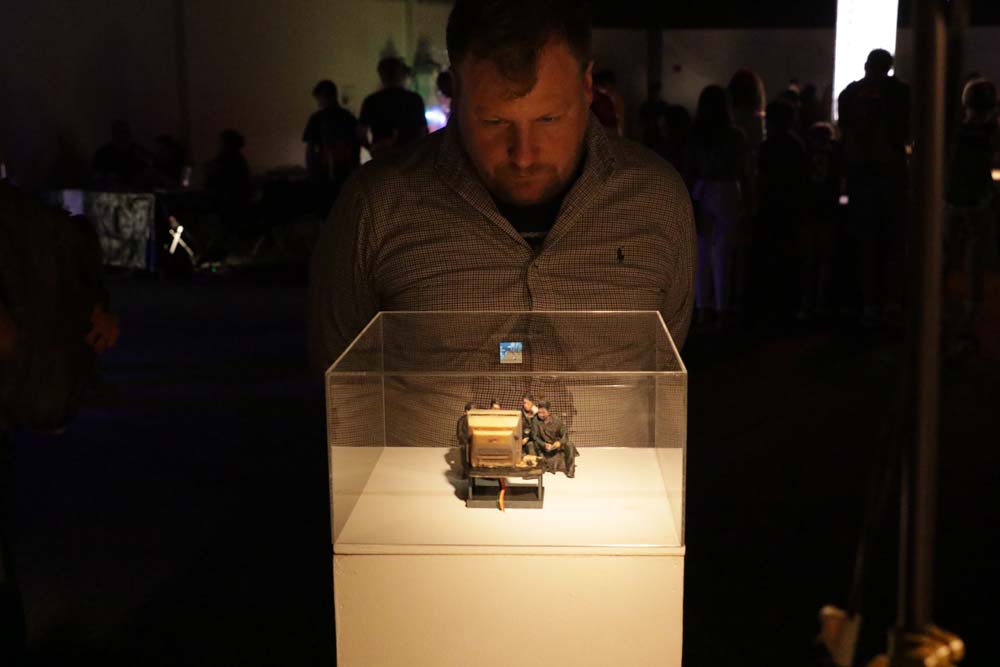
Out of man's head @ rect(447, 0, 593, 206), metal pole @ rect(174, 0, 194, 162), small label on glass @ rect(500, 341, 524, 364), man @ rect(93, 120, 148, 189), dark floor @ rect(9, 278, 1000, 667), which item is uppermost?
metal pole @ rect(174, 0, 194, 162)

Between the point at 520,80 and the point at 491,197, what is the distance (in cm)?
35

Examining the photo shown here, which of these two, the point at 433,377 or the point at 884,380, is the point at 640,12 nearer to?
the point at 884,380

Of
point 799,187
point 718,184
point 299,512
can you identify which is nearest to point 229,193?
point 718,184

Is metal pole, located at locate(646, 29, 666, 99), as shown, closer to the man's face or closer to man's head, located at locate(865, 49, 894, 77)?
man's head, located at locate(865, 49, 894, 77)

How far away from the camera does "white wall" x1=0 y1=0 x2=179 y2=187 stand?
11250 mm

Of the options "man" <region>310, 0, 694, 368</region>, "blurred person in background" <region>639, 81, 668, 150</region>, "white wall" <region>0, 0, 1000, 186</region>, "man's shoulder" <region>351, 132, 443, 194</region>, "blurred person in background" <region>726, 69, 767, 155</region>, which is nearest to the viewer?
"man" <region>310, 0, 694, 368</region>

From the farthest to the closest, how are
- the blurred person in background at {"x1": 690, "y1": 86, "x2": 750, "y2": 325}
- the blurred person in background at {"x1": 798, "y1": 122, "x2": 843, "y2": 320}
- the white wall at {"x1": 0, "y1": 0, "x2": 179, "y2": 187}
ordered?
the white wall at {"x1": 0, "y1": 0, "x2": 179, "y2": 187} → the blurred person in background at {"x1": 798, "y1": 122, "x2": 843, "y2": 320} → the blurred person in background at {"x1": 690, "y1": 86, "x2": 750, "y2": 325}

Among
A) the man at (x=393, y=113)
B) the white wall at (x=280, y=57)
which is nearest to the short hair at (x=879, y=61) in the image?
the man at (x=393, y=113)

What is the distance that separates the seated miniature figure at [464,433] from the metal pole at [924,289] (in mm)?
932

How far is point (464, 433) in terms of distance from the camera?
5.14 ft

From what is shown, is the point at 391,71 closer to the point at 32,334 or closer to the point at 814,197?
the point at 814,197

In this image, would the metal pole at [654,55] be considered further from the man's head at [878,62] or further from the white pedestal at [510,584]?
the white pedestal at [510,584]

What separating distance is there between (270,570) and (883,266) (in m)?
4.76

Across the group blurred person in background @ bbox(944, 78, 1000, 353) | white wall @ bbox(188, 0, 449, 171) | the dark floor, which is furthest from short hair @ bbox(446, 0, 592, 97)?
white wall @ bbox(188, 0, 449, 171)
